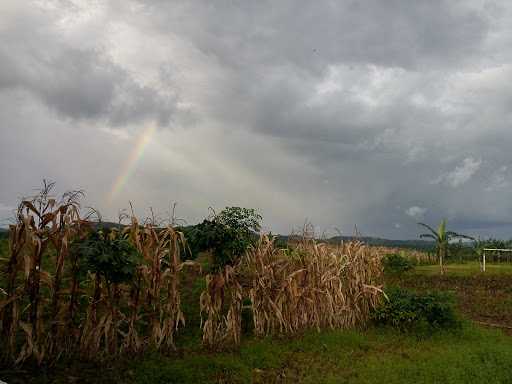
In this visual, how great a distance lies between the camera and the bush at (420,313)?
13.0m

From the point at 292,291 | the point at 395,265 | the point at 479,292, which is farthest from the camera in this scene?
the point at 395,265

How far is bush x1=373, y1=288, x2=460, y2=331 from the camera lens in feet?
42.7

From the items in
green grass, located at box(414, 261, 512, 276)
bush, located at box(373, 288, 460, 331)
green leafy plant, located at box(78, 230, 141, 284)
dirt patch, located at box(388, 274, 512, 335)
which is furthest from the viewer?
green grass, located at box(414, 261, 512, 276)

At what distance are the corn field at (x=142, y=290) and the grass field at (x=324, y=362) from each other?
0.47 metres

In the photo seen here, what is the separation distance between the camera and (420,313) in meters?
13.1

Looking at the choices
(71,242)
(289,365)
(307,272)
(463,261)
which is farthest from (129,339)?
(463,261)

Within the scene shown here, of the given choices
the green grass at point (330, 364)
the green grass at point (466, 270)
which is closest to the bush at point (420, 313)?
the green grass at point (330, 364)

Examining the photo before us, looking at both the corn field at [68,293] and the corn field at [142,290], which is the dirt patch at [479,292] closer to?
the corn field at [142,290]

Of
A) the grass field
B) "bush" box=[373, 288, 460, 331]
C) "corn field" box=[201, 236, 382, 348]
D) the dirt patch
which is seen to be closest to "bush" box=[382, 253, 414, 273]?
the dirt patch

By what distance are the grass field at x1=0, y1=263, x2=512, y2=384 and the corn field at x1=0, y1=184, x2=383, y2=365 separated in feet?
1.56

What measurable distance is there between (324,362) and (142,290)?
3778 millimetres

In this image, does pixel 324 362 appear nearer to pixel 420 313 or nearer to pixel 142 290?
pixel 142 290

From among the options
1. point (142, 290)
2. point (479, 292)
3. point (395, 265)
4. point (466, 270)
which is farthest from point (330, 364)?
point (466, 270)

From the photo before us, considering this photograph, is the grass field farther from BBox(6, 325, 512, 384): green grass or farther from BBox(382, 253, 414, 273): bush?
BBox(382, 253, 414, 273): bush
